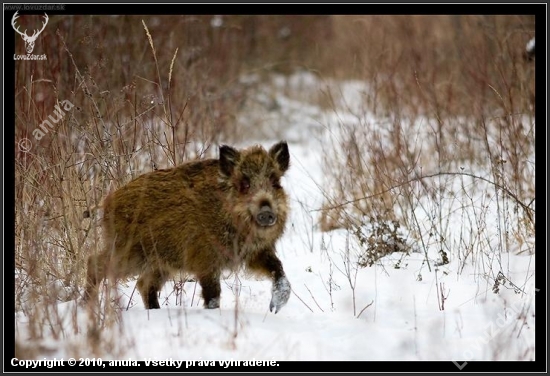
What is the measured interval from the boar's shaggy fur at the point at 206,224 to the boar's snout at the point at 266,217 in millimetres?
52

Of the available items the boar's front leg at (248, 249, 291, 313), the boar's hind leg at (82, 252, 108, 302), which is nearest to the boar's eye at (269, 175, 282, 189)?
the boar's front leg at (248, 249, 291, 313)

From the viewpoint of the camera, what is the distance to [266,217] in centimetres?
471

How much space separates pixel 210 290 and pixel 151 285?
605 mm

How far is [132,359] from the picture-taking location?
3945 mm

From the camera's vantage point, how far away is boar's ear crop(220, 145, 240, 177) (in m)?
4.96

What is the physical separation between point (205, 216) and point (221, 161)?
1.38ft

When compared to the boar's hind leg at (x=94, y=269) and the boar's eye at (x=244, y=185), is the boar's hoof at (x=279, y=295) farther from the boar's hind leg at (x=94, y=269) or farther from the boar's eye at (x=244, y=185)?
the boar's hind leg at (x=94, y=269)

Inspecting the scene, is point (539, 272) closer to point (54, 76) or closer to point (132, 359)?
point (132, 359)

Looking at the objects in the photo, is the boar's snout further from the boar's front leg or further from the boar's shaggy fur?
the boar's front leg

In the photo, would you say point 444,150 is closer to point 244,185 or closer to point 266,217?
point 244,185

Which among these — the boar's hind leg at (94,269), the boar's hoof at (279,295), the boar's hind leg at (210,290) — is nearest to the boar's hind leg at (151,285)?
the boar's hind leg at (94,269)

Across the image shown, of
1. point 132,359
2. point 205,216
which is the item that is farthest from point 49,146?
point 132,359

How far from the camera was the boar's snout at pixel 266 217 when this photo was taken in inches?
185

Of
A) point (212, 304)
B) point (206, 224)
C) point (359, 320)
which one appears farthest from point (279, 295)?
point (206, 224)
